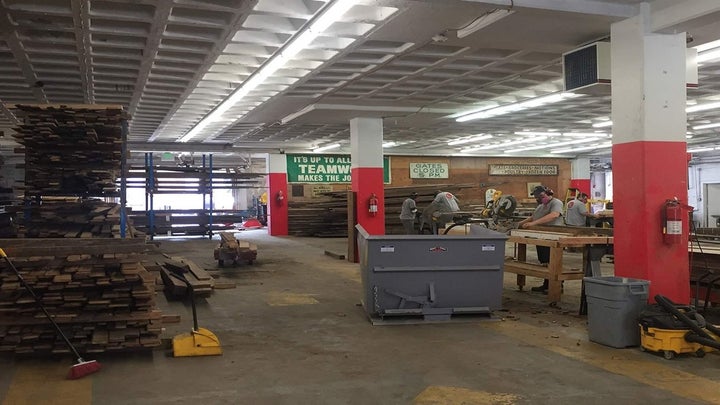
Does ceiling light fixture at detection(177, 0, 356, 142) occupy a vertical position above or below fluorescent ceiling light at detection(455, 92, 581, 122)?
above

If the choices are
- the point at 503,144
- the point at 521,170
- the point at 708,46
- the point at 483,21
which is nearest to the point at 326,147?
the point at 503,144

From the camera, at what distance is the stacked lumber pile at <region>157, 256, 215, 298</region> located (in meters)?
8.88

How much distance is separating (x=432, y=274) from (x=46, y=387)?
13.7 feet

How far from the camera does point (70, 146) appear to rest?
295 inches

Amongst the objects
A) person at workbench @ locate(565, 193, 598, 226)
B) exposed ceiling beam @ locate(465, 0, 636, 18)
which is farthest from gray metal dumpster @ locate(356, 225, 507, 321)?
person at workbench @ locate(565, 193, 598, 226)

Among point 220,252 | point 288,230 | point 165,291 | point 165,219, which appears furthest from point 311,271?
point 288,230

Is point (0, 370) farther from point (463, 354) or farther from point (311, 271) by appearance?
point (311, 271)

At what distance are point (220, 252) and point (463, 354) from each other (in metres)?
8.20

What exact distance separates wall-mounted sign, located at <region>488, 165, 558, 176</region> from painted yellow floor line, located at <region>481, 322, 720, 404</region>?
61.4 feet

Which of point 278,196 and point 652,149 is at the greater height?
point 652,149

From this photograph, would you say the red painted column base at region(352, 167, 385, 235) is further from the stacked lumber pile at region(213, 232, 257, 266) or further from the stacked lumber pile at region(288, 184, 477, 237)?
the stacked lumber pile at region(288, 184, 477, 237)

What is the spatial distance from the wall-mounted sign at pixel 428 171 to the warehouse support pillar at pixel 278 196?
5171mm

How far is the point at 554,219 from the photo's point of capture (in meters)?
9.93

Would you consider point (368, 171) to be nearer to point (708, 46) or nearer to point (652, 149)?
point (708, 46)
